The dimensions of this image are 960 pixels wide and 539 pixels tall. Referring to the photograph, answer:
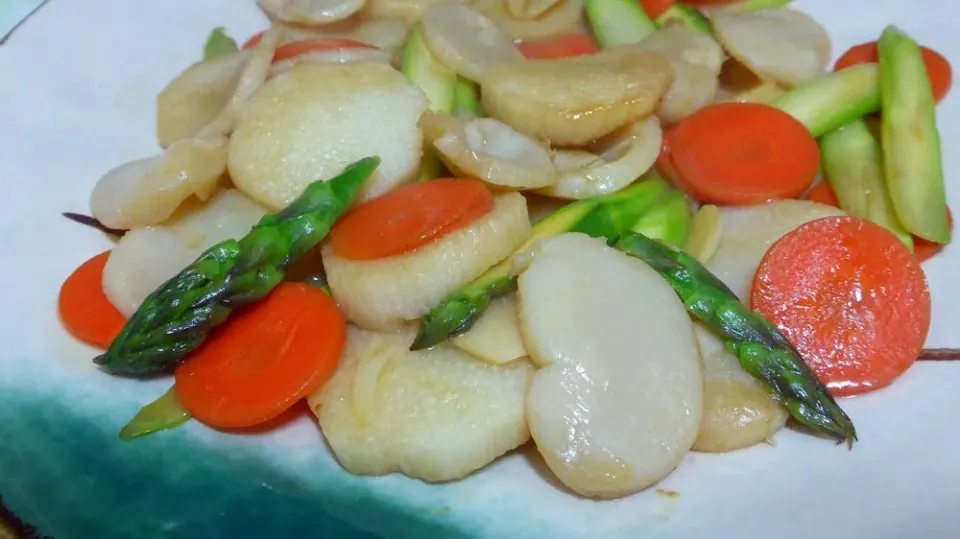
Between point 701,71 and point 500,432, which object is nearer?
point 500,432

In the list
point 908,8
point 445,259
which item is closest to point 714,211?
point 445,259

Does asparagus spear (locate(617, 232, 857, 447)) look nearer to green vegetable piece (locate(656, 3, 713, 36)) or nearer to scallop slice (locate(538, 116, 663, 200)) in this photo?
scallop slice (locate(538, 116, 663, 200))

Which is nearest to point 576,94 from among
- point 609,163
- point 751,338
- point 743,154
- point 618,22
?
point 609,163

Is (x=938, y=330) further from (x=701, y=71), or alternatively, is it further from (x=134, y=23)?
(x=134, y=23)

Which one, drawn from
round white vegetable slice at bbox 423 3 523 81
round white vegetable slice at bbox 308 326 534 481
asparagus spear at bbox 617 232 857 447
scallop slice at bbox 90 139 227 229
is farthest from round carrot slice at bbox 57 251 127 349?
asparagus spear at bbox 617 232 857 447

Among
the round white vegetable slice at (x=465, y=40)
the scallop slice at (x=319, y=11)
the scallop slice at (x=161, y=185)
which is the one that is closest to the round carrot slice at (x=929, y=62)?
the round white vegetable slice at (x=465, y=40)
